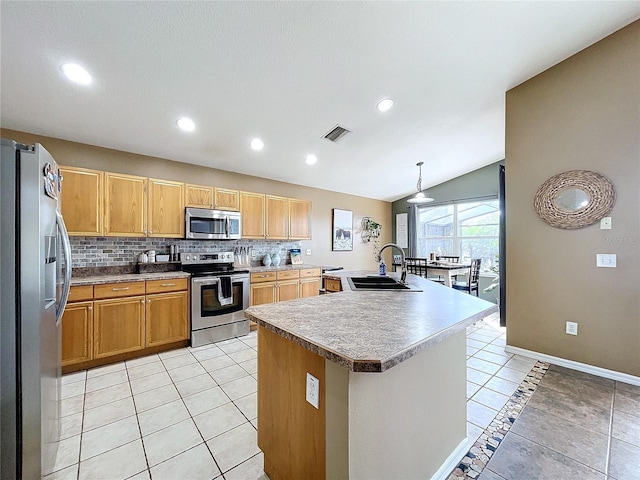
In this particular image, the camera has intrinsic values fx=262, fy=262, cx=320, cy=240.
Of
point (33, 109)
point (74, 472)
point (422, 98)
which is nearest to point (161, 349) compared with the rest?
point (74, 472)

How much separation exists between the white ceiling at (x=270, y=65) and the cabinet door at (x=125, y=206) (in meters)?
0.48

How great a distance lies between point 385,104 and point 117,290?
11.3 ft

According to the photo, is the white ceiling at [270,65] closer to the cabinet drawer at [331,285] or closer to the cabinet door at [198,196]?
the cabinet door at [198,196]

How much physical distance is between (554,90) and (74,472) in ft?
16.2

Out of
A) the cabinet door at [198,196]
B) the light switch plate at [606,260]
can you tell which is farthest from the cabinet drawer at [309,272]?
the light switch plate at [606,260]

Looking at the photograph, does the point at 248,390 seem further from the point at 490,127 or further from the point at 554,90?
the point at 490,127

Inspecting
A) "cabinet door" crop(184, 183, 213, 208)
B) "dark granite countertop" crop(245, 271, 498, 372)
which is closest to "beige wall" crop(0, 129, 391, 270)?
"cabinet door" crop(184, 183, 213, 208)

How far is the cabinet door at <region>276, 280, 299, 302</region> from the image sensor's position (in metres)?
4.05

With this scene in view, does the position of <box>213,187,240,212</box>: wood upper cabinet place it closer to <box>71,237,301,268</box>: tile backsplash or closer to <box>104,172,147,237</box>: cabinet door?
<box>71,237,301,268</box>: tile backsplash

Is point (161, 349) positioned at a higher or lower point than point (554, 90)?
lower

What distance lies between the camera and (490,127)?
3766 millimetres

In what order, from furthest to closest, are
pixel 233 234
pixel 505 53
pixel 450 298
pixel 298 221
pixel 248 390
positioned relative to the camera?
pixel 298 221
pixel 233 234
pixel 505 53
pixel 248 390
pixel 450 298

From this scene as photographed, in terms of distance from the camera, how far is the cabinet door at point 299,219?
14.7 feet

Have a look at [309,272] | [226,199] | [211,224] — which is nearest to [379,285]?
[309,272]
